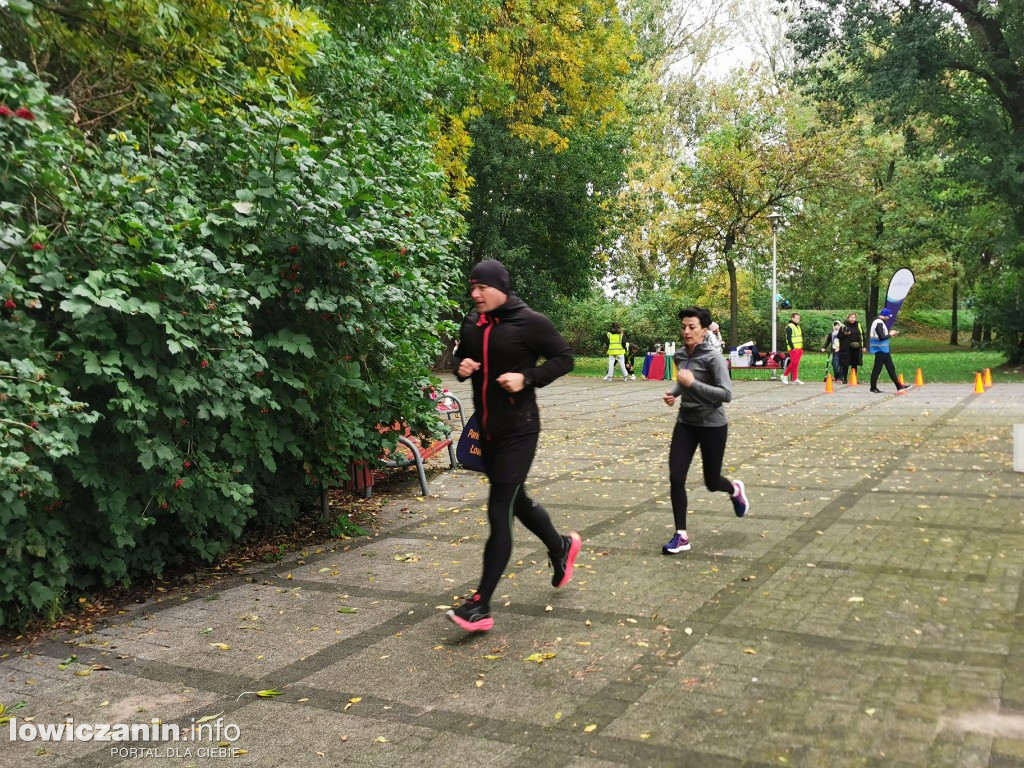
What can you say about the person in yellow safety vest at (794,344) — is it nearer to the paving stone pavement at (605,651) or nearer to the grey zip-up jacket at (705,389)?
the paving stone pavement at (605,651)

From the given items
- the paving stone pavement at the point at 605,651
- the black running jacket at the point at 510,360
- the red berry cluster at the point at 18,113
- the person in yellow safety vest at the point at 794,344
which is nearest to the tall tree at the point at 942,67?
the person in yellow safety vest at the point at 794,344

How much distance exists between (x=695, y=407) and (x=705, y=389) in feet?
0.64

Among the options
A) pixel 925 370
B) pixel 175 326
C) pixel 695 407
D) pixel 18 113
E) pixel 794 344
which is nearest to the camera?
pixel 18 113

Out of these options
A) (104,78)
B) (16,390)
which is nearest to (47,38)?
(104,78)

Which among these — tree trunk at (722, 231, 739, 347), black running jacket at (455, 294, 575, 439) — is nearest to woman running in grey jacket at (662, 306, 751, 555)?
black running jacket at (455, 294, 575, 439)

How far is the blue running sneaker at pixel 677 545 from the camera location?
6477 mm

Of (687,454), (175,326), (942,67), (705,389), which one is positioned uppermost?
(942,67)

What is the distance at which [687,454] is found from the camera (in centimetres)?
670

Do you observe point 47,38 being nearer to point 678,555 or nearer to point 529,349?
point 529,349

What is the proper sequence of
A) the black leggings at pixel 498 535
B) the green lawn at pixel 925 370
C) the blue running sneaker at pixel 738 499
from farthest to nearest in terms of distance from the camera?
1. the green lawn at pixel 925 370
2. the blue running sneaker at pixel 738 499
3. the black leggings at pixel 498 535

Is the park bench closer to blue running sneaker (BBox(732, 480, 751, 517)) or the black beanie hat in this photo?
blue running sneaker (BBox(732, 480, 751, 517))

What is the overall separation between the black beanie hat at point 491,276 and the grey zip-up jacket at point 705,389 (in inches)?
76.7

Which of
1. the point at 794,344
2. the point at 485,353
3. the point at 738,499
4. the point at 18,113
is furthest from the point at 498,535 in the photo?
the point at 794,344

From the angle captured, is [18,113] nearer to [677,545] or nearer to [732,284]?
[677,545]
